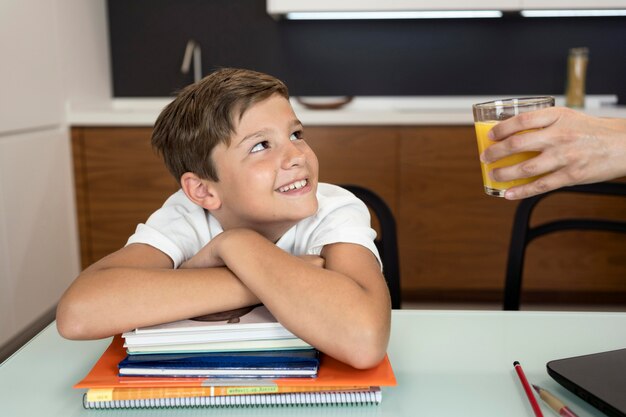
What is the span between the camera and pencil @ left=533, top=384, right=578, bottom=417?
66 centimetres

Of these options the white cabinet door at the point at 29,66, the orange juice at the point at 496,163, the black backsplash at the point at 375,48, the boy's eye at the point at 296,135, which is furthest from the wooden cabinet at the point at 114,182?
the orange juice at the point at 496,163

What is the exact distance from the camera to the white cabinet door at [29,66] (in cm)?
229

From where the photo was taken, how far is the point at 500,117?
0.86m

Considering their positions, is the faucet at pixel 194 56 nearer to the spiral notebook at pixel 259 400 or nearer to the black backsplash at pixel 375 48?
the black backsplash at pixel 375 48

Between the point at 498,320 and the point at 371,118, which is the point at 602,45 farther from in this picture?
the point at 498,320

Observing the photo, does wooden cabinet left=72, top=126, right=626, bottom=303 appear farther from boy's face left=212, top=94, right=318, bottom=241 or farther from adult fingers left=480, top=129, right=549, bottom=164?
adult fingers left=480, top=129, right=549, bottom=164

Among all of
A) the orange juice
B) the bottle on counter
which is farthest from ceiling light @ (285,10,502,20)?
the orange juice

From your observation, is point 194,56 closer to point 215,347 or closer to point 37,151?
point 37,151

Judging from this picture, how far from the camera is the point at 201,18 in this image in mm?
3289

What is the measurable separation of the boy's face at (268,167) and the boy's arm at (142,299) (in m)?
0.22

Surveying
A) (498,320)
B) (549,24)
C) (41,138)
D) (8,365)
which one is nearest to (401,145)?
(549,24)

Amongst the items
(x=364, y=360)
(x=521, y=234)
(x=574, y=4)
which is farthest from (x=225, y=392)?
(x=574, y=4)

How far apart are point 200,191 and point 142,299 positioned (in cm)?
37

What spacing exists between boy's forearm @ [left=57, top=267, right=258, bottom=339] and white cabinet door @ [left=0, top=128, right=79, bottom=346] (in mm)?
1605
